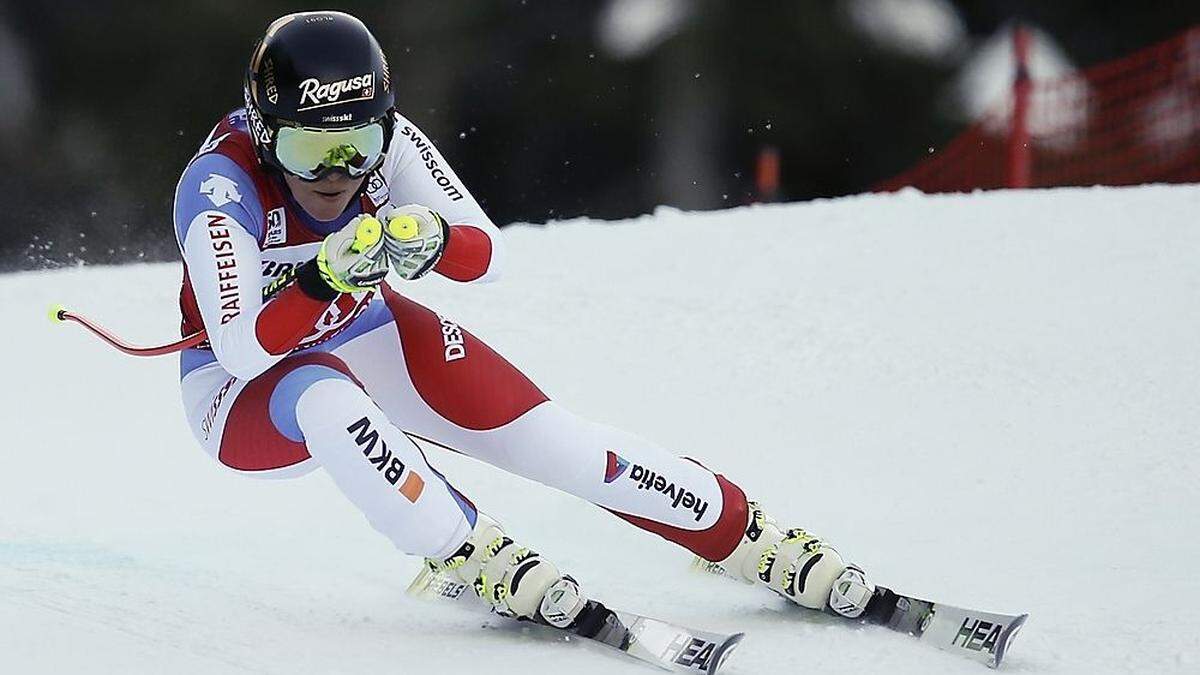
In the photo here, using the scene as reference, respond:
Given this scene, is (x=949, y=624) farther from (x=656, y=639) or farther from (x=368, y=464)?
(x=368, y=464)

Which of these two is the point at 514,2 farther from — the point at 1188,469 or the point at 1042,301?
the point at 1188,469

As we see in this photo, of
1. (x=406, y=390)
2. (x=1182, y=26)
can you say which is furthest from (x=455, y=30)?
(x=406, y=390)

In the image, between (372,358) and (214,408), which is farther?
(372,358)

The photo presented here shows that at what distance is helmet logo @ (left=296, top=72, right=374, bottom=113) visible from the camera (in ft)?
9.70

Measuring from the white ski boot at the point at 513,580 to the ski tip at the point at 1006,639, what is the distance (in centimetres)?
72

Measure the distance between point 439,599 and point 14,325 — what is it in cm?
366

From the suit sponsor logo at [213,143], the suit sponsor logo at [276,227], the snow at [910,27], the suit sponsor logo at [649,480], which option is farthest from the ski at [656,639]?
the snow at [910,27]

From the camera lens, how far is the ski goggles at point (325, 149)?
298 centimetres

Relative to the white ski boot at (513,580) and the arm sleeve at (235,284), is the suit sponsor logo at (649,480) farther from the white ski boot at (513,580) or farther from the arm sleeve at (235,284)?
the arm sleeve at (235,284)

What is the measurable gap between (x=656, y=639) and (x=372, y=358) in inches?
32.8

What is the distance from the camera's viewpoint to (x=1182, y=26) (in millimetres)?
15875

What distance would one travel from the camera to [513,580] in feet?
9.87

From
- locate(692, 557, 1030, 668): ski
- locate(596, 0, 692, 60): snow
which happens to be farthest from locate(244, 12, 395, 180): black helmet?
locate(596, 0, 692, 60): snow

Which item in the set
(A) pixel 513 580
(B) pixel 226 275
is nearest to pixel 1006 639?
(A) pixel 513 580
